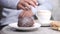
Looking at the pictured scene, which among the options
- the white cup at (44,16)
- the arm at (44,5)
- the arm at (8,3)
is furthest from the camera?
the arm at (44,5)

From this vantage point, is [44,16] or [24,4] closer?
[44,16]

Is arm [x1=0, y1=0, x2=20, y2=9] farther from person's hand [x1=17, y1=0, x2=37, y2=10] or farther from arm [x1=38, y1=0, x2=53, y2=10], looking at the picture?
arm [x1=38, y1=0, x2=53, y2=10]

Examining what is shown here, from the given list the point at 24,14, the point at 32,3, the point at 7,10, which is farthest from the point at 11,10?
the point at 24,14

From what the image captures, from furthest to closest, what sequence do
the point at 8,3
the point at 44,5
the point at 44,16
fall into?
the point at 44,5, the point at 8,3, the point at 44,16

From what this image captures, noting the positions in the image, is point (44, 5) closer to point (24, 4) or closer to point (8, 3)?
point (24, 4)

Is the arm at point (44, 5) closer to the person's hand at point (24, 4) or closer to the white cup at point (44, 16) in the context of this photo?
the person's hand at point (24, 4)

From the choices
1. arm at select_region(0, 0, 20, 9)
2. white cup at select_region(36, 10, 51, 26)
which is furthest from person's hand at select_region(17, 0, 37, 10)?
white cup at select_region(36, 10, 51, 26)

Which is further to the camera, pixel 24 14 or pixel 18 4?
pixel 18 4

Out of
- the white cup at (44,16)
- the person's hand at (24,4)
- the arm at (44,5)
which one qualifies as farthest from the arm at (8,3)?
the white cup at (44,16)

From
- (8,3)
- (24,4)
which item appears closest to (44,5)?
(24,4)

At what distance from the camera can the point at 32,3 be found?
1143 millimetres

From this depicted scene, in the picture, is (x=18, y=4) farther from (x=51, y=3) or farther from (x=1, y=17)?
(x=51, y=3)

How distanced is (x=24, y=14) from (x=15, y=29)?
0.32ft

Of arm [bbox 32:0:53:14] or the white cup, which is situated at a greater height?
arm [bbox 32:0:53:14]
